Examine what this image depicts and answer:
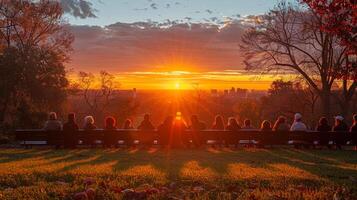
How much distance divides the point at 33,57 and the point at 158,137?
84.7 feet

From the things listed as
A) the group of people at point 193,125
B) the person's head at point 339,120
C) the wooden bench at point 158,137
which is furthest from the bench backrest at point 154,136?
the person's head at point 339,120

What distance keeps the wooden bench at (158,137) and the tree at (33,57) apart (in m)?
20.6

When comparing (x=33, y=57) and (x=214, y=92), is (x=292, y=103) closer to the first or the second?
(x=33, y=57)

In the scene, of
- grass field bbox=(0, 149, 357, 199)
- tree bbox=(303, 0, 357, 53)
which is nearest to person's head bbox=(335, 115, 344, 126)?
tree bbox=(303, 0, 357, 53)

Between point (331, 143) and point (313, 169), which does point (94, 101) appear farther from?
point (313, 169)

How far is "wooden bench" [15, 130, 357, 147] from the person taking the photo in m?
19.0

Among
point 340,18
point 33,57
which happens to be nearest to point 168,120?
point 340,18

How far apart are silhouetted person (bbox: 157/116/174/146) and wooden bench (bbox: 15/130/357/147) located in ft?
0.40

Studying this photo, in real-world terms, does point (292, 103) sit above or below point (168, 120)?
above

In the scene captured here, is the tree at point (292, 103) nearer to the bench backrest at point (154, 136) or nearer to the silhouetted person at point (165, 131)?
the bench backrest at point (154, 136)

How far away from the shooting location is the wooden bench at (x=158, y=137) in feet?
62.4

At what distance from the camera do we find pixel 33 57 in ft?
138

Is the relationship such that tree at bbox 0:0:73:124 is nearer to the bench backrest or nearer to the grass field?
the bench backrest

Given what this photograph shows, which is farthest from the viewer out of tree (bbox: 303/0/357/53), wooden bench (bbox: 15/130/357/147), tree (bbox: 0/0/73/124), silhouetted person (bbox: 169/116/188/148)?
tree (bbox: 0/0/73/124)
